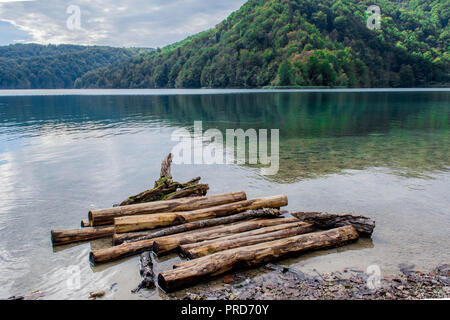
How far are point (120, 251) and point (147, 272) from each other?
4.28 ft

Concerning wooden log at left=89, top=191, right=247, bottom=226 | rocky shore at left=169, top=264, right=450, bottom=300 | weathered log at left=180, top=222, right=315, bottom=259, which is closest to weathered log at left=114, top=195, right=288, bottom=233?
wooden log at left=89, top=191, right=247, bottom=226

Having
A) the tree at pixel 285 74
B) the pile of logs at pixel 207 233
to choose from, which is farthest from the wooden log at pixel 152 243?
the tree at pixel 285 74

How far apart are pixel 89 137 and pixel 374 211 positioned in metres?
25.7

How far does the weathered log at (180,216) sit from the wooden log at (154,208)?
371 mm

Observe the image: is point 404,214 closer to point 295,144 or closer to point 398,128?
point 295,144

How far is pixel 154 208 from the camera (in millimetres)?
9906

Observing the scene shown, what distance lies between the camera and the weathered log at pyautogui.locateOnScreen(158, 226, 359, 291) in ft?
23.0

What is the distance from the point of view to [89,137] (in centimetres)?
3020

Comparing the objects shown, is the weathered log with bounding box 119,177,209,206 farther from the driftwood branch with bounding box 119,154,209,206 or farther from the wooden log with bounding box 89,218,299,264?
the wooden log with bounding box 89,218,299,264

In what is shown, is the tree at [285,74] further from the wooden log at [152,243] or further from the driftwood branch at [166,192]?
the wooden log at [152,243]

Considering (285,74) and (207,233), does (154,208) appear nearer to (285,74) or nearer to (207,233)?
(207,233)

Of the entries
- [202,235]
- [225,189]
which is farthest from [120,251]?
[225,189]

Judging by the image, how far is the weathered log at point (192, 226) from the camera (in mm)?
8875
